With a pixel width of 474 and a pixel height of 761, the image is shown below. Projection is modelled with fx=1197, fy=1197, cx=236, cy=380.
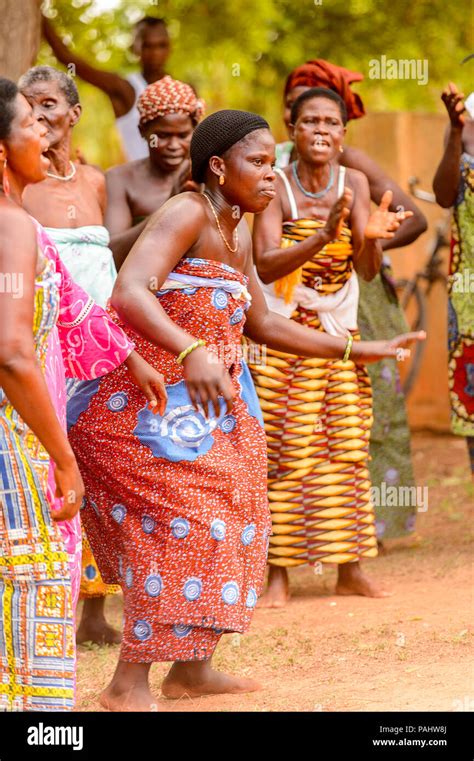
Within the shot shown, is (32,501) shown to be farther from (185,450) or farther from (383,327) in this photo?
(383,327)

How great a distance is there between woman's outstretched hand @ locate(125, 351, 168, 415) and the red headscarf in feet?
9.00

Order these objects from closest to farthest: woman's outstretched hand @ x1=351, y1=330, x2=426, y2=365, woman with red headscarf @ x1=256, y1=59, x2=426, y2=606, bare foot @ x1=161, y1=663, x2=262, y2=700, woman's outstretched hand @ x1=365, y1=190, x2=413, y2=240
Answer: bare foot @ x1=161, y1=663, x2=262, y2=700 → woman's outstretched hand @ x1=351, y1=330, x2=426, y2=365 → woman's outstretched hand @ x1=365, y1=190, x2=413, y2=240 → woman with red headscarf @ x1=256, y1=59, x2=426, y2=606

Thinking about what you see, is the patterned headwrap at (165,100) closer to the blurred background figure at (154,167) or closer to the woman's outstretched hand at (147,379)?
the blurred background figure at (154,167)

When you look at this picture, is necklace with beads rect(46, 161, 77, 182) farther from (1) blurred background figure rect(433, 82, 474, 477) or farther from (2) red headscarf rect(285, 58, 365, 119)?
(1) blurred background figure rect(433, 82, 474, 477)

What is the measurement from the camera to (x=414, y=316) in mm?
10305

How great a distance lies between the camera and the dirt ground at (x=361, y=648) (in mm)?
4020

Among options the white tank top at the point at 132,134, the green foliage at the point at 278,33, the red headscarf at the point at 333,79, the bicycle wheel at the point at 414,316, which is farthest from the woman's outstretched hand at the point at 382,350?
the bicycle wheel at the point at 414,316

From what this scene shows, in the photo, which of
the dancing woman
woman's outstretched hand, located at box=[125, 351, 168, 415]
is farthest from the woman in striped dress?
woman's outstretched hand, located at box=[125, 351, 168, 415]

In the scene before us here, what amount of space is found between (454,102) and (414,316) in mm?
4756

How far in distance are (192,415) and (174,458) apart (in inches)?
6.3

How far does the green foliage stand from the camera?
363 inches

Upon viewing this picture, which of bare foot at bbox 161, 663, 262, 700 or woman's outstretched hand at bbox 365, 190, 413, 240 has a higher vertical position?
woman's outstretched hand at bbox 365, 190, 413, 240

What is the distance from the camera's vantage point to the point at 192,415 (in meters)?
3.89
